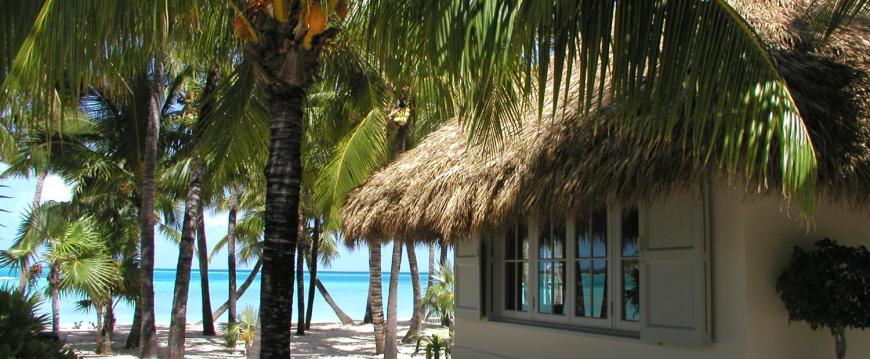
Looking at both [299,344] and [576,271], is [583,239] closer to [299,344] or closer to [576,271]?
[576,271]

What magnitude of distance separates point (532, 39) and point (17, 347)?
12.1ft

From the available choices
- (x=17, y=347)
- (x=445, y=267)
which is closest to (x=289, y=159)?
(x=17, y=347)

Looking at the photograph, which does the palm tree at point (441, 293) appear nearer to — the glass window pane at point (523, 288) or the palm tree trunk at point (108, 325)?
the palm tree trunk at point (108, 325)

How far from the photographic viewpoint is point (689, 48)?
4.20 metres

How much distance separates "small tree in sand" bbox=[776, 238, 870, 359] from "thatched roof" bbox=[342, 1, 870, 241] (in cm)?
44

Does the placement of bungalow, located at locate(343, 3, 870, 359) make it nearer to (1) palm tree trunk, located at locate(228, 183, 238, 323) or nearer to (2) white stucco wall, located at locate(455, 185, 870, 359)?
(2) white stucco wall, located at locate(455, 185, 870, 359)

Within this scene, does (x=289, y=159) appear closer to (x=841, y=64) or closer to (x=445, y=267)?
(x=841, y=64)

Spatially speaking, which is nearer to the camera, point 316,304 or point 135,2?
point 135,2

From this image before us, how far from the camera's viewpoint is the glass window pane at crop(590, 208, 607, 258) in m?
7.53

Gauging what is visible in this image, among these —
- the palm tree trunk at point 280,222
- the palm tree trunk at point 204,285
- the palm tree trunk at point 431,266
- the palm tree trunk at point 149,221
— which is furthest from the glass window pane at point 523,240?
the palm tree trunk at point 204,285

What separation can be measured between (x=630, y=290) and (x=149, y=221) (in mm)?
9918

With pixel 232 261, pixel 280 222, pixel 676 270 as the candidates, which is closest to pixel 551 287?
pixel 676 270

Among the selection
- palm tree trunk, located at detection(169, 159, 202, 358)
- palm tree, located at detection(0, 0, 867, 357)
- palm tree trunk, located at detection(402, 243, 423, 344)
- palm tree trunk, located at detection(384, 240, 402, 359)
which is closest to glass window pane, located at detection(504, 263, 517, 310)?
palm tree, located at detection(0, 0, 867, 357)

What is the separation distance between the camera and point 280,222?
5.69 metres
